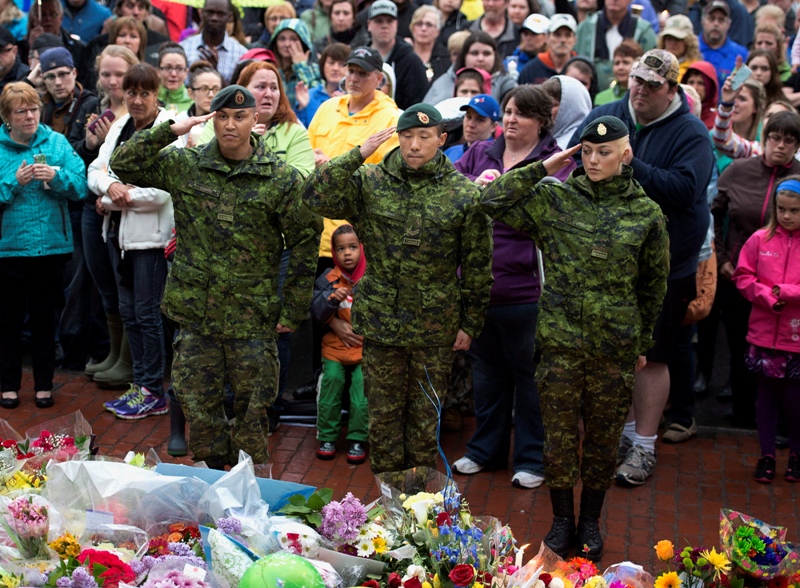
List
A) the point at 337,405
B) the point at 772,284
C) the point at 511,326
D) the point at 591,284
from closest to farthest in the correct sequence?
1. the point at 591,284
2. the point at 511,326
3. the point at 772,284
4. the point at 337,405

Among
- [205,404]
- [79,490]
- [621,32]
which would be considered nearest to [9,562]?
[79,490]

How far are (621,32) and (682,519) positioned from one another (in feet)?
17.7

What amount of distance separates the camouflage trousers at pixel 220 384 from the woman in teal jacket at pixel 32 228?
2.20 metres

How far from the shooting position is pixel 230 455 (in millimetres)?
5461

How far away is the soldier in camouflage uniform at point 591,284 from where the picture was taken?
488cm

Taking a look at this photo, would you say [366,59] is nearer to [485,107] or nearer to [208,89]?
[485,107]

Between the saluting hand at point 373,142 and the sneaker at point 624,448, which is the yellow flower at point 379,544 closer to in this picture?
the saluting hand at point 373,142

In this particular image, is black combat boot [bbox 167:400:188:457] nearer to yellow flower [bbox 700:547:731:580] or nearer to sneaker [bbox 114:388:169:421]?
sneaker [bbox 114:388:169:421]

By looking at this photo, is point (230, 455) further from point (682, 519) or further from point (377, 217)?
point (682, 519)

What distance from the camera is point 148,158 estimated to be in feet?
16.9

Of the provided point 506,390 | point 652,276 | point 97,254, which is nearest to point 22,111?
point 97,254

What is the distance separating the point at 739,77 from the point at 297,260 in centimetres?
410

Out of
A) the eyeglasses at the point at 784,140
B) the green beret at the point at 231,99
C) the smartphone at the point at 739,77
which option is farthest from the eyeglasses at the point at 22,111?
the smartphone at the point at 739,77

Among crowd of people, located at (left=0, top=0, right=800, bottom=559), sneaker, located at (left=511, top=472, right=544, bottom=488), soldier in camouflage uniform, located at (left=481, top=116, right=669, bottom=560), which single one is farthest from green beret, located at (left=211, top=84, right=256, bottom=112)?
sneaker, located at (left=511, top=472, right=544, bottom=488)
